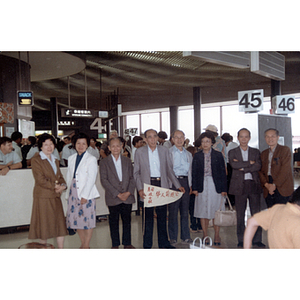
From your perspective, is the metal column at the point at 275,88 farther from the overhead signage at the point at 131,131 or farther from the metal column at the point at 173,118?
the overhead signage at the point at 131,131

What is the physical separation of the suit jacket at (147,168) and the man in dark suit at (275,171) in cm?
122

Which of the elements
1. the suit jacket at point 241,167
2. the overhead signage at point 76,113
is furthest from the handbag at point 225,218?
the overhead signage at point 76,113

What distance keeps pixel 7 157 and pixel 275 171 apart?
12.6 ft

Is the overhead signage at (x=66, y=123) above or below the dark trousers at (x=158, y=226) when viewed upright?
above

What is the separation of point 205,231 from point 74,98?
31.7 feet


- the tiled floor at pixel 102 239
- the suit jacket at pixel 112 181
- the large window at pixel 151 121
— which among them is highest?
the large window at pixel 151 121

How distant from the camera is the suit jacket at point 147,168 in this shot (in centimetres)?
394

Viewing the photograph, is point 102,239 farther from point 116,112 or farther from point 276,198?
point 116,112

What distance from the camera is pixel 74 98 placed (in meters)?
12.6

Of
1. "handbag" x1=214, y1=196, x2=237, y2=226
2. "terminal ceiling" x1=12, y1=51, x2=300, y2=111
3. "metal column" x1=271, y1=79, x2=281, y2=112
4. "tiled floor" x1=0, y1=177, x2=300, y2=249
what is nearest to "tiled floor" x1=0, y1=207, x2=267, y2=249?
"tiled floor" x1=0, y1=177, x2=300, y2=249

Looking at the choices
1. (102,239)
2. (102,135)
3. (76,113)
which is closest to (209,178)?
(102,239)

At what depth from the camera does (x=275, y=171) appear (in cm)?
405

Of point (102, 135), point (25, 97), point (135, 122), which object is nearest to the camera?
point (135, 122)

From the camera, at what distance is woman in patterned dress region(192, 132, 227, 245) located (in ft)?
13.6
